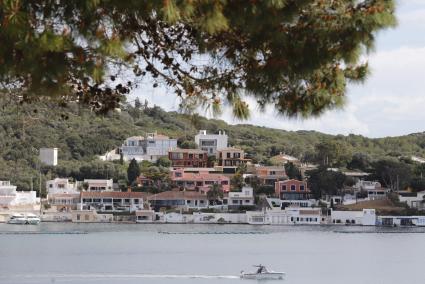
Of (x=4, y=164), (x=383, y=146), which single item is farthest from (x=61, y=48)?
(x=383, y=146)

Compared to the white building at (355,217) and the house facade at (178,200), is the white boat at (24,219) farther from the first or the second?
the white building at (355,217)

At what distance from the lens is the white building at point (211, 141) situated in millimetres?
76750

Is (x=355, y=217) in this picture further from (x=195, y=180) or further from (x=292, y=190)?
(x=195, y=180)

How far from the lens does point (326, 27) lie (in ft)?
18.3

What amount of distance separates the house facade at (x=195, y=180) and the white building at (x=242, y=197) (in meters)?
1.49

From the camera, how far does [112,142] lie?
78.9 metres

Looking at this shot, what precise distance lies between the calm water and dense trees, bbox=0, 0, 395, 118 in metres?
22.2

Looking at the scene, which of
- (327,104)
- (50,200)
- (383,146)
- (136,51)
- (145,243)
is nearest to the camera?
(327,104)

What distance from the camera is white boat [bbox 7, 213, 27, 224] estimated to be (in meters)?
64.0

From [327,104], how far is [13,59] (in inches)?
74.2

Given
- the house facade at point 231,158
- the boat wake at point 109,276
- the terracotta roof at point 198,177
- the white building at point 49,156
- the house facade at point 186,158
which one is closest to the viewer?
the boat wake at point 109,276

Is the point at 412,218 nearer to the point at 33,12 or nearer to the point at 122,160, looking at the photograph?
the point at 122,160

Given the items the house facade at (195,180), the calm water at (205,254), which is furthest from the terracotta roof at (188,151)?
the calm water at (205,254)

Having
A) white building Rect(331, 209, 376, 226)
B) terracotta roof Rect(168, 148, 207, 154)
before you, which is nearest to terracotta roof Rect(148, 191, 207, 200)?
white building Rect(331, 209, 376, 226)
